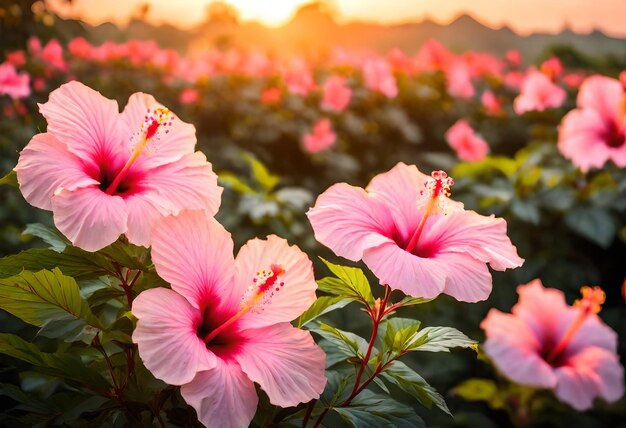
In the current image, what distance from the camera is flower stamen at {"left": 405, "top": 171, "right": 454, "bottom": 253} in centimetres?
93

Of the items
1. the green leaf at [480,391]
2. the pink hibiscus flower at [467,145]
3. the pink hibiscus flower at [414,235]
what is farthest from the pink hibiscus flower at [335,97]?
the pink hibiscus flower at [414,235]

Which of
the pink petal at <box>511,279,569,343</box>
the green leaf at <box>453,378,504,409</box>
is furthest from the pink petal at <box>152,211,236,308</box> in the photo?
the green leaf at <box>453,378,504,409</box>

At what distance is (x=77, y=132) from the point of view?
2.91 ft

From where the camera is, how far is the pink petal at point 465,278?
0.84 metres

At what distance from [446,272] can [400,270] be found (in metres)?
0.06

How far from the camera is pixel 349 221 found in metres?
0.92

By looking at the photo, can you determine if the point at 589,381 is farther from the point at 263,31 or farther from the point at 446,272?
the point at 263,31

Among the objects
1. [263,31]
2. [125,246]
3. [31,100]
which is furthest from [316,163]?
[263,31]

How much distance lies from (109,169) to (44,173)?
122mm

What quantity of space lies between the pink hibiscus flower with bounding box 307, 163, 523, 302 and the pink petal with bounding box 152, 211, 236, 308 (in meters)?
0.13

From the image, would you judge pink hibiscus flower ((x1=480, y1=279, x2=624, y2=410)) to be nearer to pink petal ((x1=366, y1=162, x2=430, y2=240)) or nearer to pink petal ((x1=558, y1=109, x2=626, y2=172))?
pink petal ((x1=366, y1=162, x2=430, y2=240))

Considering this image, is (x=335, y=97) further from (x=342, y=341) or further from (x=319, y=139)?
(x=342, y=341)

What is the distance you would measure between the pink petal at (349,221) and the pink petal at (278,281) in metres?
0.05

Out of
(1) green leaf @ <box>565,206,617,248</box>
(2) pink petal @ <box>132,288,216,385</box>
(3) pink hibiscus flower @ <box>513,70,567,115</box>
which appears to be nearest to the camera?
(2) pink petal @ <box>132,288,216,385</box>
